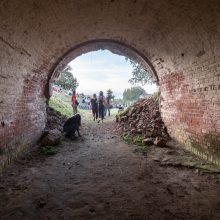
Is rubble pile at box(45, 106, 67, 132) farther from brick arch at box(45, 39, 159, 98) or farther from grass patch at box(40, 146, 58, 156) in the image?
grass patch at box(40, 146, 58, 156)

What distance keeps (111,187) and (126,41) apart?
512 centimetres

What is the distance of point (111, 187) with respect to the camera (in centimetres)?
431

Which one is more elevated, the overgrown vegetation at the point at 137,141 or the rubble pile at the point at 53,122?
the rubble pile at the point at 53,122

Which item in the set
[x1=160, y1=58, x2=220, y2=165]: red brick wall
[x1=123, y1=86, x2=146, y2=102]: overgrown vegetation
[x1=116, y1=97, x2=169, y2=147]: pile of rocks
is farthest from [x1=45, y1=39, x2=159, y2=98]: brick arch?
[x1=123, y1=86, x2=146, y2=102]: overgrown vegetation

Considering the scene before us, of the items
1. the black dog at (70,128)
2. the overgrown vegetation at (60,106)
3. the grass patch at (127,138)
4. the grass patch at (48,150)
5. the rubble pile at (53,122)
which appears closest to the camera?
the grass patch at (48,150)

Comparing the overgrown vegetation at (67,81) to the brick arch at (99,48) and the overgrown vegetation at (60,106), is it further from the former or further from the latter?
the brick arch at (99,48)

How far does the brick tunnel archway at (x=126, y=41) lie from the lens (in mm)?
4500

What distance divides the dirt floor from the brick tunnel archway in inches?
26.6

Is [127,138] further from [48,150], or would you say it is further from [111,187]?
[111,187]

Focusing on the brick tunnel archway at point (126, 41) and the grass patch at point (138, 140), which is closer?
the brick tunnel archway at point (126, 41)

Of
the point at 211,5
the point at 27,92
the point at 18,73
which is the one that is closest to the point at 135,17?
the point at 211,5

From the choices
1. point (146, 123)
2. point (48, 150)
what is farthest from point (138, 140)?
point (48, 150)

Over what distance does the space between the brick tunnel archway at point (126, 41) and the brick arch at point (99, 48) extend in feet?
1.10

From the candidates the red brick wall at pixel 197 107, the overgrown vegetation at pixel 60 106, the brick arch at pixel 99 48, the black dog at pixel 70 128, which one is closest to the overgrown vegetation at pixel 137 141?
the red brick wall at pixel 197 107
